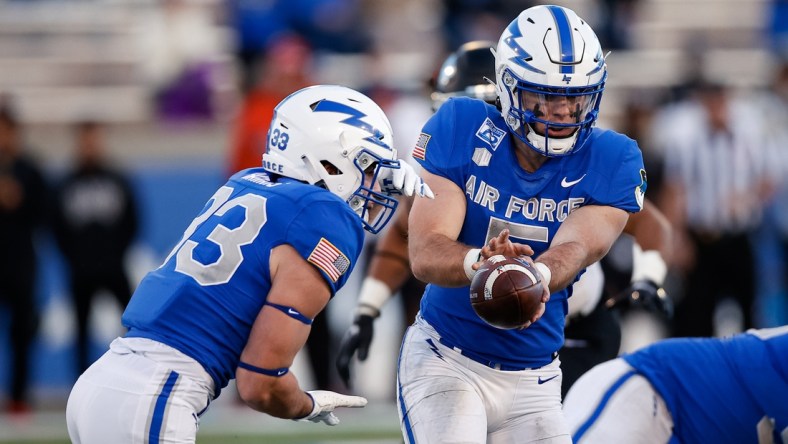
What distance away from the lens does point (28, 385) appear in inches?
351

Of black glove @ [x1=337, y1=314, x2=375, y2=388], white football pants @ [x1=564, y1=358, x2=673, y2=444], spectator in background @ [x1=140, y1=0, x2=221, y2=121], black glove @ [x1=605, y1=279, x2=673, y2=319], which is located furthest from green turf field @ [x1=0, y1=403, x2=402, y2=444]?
white football pants @ [x1=564, y1=358, x2=673, y2=444]

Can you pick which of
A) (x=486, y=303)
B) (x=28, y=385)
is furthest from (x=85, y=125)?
(x=486, y=303)

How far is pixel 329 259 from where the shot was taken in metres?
3.65

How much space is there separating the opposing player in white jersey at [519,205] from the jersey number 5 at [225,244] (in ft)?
1.94

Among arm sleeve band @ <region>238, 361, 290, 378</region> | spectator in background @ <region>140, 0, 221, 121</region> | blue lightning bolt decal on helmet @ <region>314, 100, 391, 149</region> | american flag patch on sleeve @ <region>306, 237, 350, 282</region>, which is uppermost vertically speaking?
blue lightning bolt decal on helmet @ <region>314, 100, 391, 149</region>

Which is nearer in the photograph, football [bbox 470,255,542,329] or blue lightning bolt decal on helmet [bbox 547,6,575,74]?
football [bbox 470,255,542,329]

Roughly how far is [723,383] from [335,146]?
1.48m

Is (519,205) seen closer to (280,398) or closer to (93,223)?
(280,398)

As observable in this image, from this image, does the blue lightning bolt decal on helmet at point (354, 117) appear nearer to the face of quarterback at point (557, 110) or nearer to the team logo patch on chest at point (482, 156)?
the team logo patch on chest at point (482, 156)

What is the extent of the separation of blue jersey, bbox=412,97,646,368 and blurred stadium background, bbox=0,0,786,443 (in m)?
4.75

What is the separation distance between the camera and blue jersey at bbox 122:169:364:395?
Answer: 12.0 feet

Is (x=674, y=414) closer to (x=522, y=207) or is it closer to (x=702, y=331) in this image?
(x=522, y=207)

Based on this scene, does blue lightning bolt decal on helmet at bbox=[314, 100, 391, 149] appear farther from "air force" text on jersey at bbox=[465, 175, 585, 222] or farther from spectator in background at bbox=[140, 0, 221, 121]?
spectator in background at bbox=[140, 0, 221, 121]

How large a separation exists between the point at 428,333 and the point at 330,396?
0.52m
